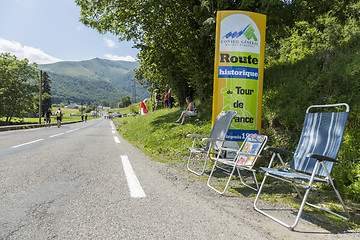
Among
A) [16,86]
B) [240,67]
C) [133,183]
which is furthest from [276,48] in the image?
[16,86]

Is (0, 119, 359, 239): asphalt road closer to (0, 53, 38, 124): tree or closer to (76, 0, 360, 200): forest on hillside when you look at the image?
(76, 0, 360, 200): forest on hillside

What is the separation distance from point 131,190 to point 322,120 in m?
3.12

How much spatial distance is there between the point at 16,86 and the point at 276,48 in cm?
3823

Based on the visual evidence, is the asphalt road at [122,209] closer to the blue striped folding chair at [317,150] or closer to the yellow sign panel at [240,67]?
the blue striped folding chair at [317,150]

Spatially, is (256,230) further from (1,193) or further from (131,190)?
(1,193)

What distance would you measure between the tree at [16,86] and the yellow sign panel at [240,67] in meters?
38.7

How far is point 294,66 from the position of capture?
9219 mm

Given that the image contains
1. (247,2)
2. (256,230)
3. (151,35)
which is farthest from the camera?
(151,35)

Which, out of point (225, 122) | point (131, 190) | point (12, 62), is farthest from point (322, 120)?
point (12, 62)

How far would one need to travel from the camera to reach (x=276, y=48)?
11570mm

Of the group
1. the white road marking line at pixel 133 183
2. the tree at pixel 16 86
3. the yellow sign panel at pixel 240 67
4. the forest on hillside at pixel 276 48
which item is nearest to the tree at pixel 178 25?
the forest on hillside at pixel 276 48

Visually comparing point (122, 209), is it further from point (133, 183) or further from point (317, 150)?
point (317, 150)

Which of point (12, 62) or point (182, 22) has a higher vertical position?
point (12, 62)

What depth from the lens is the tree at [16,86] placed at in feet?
118
